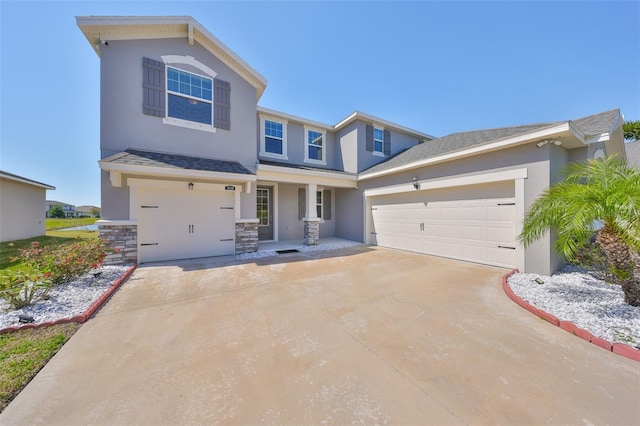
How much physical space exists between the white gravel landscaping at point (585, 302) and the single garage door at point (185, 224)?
27.2 feet

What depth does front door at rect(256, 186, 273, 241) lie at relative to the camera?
36.7ft

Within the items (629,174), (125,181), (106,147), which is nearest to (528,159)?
(629,174)

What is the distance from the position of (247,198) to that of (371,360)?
7.13 metres

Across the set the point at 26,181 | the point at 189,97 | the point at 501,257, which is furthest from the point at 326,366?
the point at 26,181

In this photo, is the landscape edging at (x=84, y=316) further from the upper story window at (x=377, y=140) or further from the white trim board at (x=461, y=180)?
the upper story window at (x=377, y=140)

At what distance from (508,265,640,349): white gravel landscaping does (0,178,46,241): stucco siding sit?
19.4 m

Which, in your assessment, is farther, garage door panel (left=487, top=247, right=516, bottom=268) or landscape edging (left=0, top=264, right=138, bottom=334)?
garage door panel (left=487, top=247, right=516, bottom=268)

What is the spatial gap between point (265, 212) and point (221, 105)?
5010 millimetres

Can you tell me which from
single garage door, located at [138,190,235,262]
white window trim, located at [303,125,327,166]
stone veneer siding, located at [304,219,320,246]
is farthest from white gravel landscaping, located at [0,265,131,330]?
white window trim, located at [303,125,327,166]

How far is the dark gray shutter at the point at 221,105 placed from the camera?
8148 millimetres

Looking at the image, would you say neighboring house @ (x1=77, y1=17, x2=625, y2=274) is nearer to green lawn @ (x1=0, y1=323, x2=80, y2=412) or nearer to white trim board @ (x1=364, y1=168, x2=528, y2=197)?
white trim board @ (x1=364, y1=168, x2=528, y2=197)

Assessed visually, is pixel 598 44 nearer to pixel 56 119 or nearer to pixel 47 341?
pixel 47 341

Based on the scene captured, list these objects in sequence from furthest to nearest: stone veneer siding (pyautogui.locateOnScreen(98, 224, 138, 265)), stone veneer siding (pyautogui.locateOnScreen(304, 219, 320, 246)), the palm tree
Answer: stone veneer siding (pyautogui.locateOnScreen(304, 219, 320, 246)) → stone veneer siding (pyautogui.locateOnScreen(98, 224, 138, 265)) → the palm tree

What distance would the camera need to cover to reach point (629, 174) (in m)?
3.75
